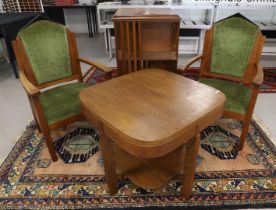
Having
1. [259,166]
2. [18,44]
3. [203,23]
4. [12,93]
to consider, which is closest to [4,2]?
[12,93]

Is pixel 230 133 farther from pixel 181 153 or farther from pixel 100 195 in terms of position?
pixel 100 195

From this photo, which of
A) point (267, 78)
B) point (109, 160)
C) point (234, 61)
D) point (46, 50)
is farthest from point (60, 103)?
point (267, 78)

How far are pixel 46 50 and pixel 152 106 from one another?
114 centimetres

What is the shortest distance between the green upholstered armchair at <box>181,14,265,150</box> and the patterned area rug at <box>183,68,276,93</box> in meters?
0.84

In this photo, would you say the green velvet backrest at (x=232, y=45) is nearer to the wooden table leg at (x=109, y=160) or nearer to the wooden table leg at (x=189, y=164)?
the wooden table leg at (x=189, y=164)

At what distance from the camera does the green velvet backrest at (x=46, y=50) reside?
1827 millimetres

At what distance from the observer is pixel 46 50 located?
1.91 meters

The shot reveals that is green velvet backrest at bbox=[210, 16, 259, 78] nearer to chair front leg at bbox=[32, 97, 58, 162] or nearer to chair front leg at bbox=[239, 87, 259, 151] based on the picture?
chair front leg at bbox=[239, 87, 259, 151]

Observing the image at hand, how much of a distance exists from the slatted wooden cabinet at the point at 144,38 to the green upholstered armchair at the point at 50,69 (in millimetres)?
358

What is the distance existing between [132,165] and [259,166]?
3.27 feet

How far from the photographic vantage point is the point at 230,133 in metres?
2.08

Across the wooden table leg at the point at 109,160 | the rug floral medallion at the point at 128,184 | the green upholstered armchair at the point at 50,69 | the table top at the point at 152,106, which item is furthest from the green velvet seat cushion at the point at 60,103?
the wooden table leg at the point at 109,160

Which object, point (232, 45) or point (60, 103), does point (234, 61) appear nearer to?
point (232, 45)

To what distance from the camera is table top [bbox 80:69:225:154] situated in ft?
3.79
